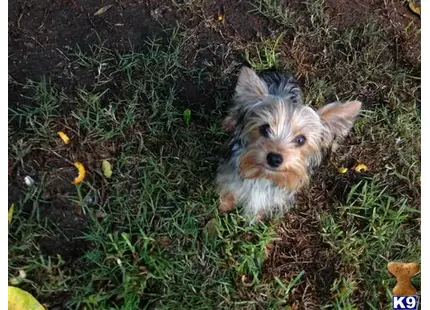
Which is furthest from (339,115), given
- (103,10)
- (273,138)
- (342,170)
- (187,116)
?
(103,10)

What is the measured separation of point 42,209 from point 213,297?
132 cm

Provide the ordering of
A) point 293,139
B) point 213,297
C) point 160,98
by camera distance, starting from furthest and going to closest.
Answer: point 160,98 → point 213,297 → point 293,139

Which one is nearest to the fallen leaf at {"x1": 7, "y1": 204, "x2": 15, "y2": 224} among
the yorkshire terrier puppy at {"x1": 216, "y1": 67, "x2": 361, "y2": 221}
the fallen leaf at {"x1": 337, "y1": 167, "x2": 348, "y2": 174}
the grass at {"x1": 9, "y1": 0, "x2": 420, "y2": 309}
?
the grass at {"x1": 9, "y1": 0, "x2": 420, "y2": 309}

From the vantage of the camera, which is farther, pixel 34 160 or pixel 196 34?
pixel 196 34

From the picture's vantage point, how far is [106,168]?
→ 4023 mm

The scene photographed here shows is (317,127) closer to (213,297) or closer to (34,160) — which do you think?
(213,297)

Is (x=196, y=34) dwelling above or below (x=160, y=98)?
above

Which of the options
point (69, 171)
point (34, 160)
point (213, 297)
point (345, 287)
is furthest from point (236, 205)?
point (34, 160)

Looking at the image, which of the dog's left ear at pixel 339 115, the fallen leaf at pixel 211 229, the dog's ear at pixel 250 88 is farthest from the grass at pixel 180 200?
the dog's left ear at pixel 339 115

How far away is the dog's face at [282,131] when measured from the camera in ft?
11.0

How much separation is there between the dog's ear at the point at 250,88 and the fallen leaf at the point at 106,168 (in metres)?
1.08

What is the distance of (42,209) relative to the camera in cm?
386

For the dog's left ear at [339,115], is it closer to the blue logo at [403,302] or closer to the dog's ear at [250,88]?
the dog's ear at [250,88]

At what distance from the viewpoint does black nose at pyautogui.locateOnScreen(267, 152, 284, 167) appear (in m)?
3.29
